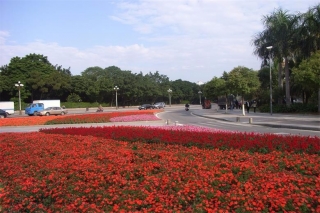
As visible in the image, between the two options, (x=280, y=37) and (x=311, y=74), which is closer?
(x=311, y=74)

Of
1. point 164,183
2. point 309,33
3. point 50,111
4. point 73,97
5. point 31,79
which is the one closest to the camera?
point 164,183

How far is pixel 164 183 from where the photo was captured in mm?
5578

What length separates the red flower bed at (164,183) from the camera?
182 inches

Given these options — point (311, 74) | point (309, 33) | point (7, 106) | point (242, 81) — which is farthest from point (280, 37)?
point (7, 106)

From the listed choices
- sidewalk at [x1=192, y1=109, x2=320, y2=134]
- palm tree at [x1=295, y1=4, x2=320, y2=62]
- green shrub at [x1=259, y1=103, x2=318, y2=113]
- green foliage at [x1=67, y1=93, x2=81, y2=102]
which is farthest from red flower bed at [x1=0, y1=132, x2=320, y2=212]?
green foliage at [x1=67, y1=93, x2=81, y2=102]

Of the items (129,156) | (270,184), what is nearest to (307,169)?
(270,184)

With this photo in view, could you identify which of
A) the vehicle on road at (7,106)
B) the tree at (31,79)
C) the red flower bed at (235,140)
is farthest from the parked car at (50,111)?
the red flower bed at (235,140)

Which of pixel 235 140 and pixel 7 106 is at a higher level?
pixel 7 106

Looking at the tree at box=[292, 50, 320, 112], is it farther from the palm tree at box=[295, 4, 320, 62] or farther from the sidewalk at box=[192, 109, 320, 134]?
the palm tree at box=[295, 4, 320, 62]

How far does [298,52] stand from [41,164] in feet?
107

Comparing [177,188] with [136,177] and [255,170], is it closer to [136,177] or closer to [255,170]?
[136,177]

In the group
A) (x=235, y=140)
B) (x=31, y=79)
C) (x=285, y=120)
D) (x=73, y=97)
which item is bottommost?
(x=285, y=120)

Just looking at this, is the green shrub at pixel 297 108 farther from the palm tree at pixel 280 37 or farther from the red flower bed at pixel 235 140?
the red flower bed at pixel 235 140

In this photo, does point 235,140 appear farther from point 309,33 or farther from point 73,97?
point 73,97
